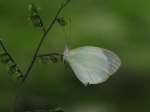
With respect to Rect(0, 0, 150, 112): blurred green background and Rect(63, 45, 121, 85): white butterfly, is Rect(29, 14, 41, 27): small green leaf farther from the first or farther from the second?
Rect(0, 0, 150, 112): blurred green background

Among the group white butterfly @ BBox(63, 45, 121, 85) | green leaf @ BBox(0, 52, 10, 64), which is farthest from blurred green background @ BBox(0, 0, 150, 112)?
green leaf @ BBox(0, 52, 10, 64)

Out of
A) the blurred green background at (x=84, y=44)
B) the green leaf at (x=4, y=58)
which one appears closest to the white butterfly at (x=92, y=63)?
the green leaf at (x=4, y=58)

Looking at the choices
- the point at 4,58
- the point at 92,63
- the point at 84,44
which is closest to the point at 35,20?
the point at 4,58

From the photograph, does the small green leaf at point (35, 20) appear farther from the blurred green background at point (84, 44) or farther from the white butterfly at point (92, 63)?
the blurred green background at point (84, 44)

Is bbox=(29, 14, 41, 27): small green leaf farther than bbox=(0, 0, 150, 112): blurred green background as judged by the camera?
No

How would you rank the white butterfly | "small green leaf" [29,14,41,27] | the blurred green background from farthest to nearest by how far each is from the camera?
the blurred green background < the white butterfly < "small green leaf" [29,14,41,27]

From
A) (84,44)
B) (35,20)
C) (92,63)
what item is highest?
(35,20)

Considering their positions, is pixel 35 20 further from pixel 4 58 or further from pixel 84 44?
pixel 84 44
